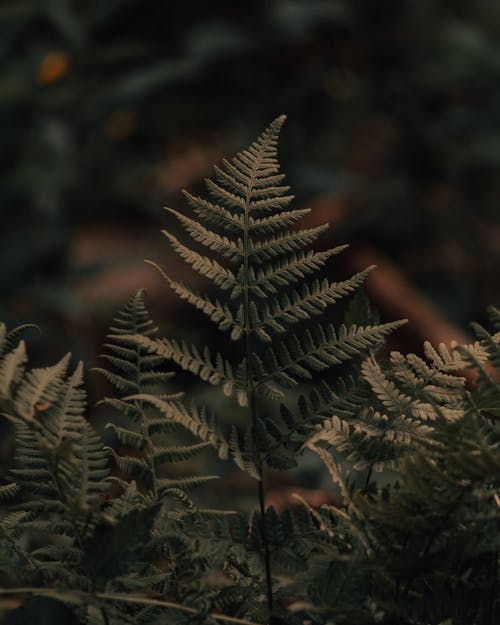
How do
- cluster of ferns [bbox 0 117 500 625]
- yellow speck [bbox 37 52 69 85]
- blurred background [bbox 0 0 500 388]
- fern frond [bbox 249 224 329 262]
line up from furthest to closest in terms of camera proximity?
1. blurred background [bbox 0 0 500 388]
2. yellow speck [bbox 37 52 69 85]
3. fern frond [bbox 249 224 329 262]
4. cluster of ferns [bbox 0 117 500 625]

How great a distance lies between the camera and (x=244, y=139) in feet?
11.0

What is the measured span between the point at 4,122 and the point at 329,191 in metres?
1.35

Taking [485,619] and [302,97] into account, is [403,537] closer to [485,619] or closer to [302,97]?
[485,619]

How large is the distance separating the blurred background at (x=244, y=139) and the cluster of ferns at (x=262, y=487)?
1.80 metres

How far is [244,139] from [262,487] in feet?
9.39

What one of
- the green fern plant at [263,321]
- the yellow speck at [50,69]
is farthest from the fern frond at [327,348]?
the yellow speck at [50,69]

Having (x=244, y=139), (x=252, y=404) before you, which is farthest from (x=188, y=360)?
(x=244, y=139)

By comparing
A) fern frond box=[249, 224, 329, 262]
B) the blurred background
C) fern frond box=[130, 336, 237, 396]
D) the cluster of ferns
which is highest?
the blurred background

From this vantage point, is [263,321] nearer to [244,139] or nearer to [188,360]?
[188,360]

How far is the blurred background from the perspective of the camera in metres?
2.62

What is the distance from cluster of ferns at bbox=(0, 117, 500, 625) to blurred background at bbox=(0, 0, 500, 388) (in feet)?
5.89

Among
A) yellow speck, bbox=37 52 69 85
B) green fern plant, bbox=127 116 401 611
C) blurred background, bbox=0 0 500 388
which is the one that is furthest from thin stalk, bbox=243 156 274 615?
yellow speck, bbox=37 52 69 85

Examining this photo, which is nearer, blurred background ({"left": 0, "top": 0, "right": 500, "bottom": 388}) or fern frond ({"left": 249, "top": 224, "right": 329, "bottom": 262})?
fern frond ({"left": 249, "top": 224, "right": 329, "bottom": 262})

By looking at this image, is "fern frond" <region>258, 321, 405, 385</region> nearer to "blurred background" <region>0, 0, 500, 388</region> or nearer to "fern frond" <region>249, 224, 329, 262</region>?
"fern frond" <region>249, 224, 329, 262</region>
